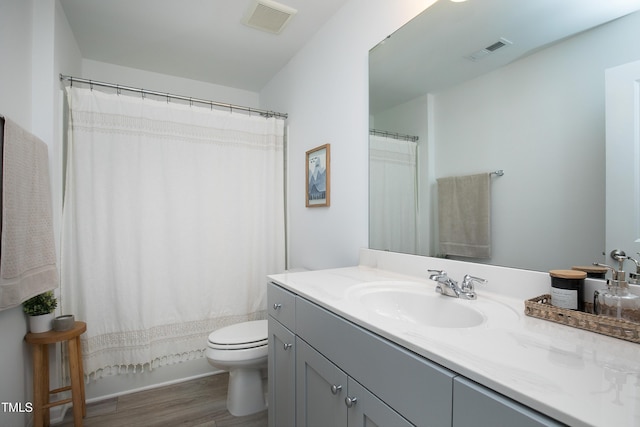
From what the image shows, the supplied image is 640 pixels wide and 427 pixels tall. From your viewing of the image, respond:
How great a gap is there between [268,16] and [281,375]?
6.85 feet

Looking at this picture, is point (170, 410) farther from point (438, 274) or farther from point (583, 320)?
point (583, 320)

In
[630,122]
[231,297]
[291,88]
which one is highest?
[291,88]

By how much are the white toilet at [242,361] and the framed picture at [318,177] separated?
93cm

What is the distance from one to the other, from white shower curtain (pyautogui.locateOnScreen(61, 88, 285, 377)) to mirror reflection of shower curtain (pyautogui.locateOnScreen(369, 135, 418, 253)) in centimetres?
102

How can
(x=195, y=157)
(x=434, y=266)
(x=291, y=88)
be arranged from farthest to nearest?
(x=291, y=88) < (x=195, y=157) < (x=434, y=266)

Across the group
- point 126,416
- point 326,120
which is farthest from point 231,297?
point 326,120

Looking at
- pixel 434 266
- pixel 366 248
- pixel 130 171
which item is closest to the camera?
pixel 434 266

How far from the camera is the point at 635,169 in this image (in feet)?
2.52

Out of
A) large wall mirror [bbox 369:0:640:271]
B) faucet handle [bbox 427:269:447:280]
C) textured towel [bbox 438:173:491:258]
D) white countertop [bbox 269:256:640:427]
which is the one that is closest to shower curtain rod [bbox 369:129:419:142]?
large wall mirror [bbox 369:0:640:271]

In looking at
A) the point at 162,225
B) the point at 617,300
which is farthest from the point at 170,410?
the point at 617,300

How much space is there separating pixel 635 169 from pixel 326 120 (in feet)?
5.07

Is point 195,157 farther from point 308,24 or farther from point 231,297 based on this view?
point 308,24

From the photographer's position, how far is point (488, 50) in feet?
3.69

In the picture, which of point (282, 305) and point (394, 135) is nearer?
point (282, 305)
